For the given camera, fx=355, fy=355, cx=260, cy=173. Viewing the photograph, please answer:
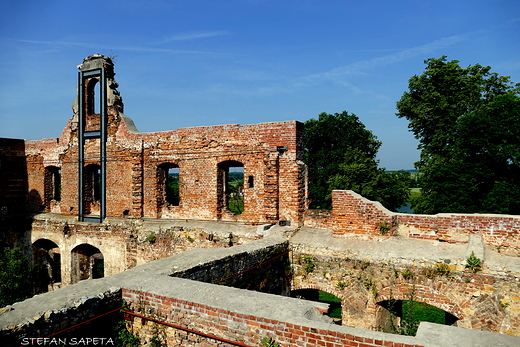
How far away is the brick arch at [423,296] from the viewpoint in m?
6.94

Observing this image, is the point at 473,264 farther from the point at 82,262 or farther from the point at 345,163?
the point at 345,163

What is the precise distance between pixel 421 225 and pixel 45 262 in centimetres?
1504

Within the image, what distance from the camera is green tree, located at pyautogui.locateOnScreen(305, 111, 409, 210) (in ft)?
88.6

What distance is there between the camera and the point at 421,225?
8578mm

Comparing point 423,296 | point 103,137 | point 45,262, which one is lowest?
point 45,262

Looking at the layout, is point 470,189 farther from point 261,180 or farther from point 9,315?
point 9,315

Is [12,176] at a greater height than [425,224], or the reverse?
[12,176]

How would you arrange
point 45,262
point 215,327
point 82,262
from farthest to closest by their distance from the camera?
point 45,262 < point 82,262 < point 215,327

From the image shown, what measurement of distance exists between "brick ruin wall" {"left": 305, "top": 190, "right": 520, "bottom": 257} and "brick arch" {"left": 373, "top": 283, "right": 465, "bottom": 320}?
164cm

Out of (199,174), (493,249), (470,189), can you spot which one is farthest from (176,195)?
(493,249)

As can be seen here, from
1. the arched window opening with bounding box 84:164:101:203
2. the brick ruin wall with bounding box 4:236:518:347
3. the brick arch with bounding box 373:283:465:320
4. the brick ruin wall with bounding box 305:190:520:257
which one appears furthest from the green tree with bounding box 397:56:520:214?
the arched window opening with bounding box 84:164:101:203

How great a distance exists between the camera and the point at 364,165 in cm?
2722

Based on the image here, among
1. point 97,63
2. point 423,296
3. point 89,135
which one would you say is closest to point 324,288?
point 423,296

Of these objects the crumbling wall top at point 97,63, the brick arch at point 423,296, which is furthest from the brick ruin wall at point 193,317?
the crumbling wall top at point 97,63
